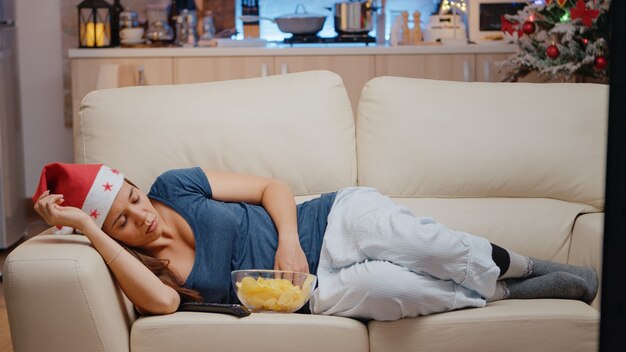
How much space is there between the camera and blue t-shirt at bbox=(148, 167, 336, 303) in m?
2.03

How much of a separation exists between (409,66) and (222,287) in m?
2.64

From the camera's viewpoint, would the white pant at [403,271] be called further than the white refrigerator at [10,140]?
No

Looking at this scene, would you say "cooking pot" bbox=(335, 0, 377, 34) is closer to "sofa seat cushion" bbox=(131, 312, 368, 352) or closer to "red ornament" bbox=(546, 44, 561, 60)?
"red ornament" bbox=(546, 44, 561, 60)

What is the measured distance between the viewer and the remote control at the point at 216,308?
1.86 meters

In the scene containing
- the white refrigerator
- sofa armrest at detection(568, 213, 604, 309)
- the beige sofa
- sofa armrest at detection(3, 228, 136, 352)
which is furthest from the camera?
the white refrigerator

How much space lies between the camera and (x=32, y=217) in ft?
16.5

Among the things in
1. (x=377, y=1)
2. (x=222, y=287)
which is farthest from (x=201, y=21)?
(x=222, y=287)

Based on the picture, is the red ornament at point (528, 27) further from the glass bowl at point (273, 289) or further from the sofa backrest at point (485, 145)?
the glass bowl at point (273, 289)

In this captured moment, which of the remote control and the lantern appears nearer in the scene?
the remote control

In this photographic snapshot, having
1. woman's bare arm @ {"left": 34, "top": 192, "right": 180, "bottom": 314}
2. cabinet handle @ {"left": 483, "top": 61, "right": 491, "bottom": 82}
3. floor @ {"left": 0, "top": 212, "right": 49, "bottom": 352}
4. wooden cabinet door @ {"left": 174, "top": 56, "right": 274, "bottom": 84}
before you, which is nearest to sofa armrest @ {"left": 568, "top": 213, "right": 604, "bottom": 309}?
woman's bare arm @ {"left": 34, "top": 192, "right": 180, "bottom": 314}

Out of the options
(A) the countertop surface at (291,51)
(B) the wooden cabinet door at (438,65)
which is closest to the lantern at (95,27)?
(A) the countertop surface at (291,51)

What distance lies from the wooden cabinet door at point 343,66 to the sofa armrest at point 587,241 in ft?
7.24

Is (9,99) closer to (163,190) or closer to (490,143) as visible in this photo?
(163,190)

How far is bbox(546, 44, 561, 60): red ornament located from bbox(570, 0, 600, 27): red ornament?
21 centimetres
